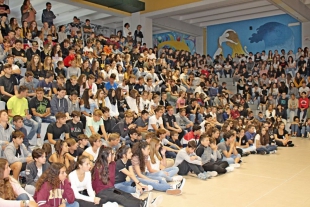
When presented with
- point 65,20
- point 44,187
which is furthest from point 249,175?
point 65,20

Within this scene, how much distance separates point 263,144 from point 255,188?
12.9 feet

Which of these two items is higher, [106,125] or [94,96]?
[94,96]

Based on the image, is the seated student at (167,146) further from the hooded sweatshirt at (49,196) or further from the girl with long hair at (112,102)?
the hooded sweatshirt at (49,196)

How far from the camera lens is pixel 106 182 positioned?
4434 millimetres

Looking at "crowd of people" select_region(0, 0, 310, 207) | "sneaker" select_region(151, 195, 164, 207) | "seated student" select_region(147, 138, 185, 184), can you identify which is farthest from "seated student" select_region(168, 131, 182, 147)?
"sneaker" select_region(151, 195, 164, 207)

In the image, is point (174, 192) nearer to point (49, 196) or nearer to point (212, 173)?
point (212, 173)

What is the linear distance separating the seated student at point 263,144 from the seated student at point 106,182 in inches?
213

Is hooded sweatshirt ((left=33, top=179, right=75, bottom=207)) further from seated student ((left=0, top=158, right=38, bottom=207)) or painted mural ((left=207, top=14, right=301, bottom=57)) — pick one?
painted mural ((left=207, top=14, right=301, bottom=57))

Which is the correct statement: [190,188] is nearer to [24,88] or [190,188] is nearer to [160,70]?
[24,88]

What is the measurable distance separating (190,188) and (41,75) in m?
4.85

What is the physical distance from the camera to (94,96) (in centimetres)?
829

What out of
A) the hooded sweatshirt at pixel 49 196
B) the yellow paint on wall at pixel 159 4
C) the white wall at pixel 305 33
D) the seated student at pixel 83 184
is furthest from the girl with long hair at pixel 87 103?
the white wall at pixel 305 33

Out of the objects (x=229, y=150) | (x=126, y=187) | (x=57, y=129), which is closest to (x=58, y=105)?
(x=57, y=129)

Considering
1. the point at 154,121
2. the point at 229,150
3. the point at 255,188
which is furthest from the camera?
the point at 154,121
